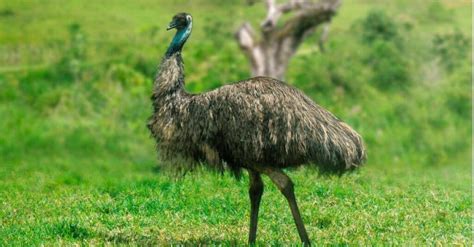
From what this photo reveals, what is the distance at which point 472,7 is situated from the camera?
3134 centimetres

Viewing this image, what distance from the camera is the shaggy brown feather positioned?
8492 mm

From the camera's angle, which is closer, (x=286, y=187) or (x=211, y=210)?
(x=286, y=187)

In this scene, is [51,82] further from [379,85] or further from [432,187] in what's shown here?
[432,187]

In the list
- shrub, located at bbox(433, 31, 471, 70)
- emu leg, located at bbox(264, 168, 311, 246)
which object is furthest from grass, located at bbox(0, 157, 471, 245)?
shrub, located at bbox(433, 31, 471, 70)

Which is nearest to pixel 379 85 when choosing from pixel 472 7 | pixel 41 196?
pixel 472 7

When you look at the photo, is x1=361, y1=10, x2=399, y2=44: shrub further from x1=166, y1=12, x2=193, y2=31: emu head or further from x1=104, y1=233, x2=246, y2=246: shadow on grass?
x1=104, y1=233, x2=246, y2=246: shadow on grass

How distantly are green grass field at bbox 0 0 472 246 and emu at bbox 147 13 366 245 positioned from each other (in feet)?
3.03

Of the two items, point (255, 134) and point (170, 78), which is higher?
point (170, 78)

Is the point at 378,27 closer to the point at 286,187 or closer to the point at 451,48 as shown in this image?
the point at 451,48

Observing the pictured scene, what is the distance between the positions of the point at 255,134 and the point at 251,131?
5 cm

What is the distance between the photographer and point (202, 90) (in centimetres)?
2308

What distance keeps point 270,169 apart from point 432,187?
5686 mm

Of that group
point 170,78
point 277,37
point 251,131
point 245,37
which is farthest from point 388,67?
point 251,131

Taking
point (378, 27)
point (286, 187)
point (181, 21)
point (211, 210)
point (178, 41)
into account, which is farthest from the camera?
point (378, 27)
